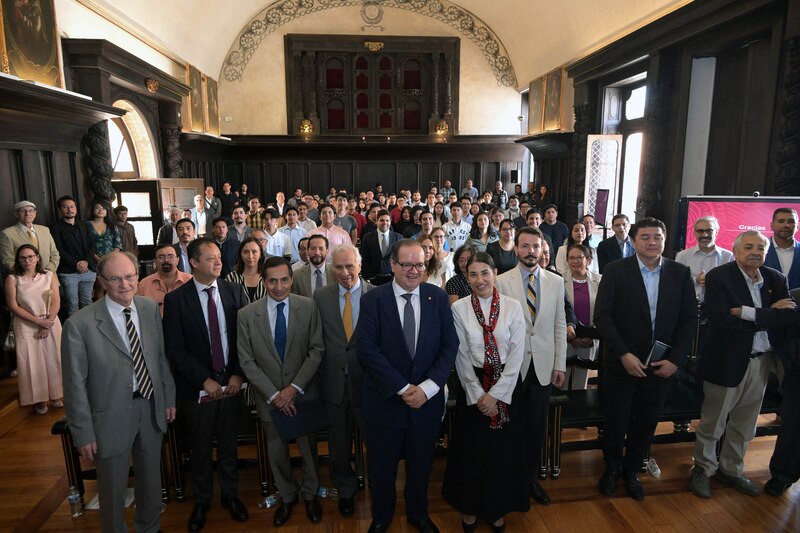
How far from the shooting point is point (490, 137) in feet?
60.6

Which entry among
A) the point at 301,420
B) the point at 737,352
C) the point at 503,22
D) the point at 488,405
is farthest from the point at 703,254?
the point at 503,22

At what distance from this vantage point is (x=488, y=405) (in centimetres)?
293

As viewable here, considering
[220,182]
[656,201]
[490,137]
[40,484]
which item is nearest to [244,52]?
[220,182]

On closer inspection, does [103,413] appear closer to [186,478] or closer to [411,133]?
[186,478]

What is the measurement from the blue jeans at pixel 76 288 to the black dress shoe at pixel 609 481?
623 centimetres

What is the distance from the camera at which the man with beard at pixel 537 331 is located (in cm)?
325

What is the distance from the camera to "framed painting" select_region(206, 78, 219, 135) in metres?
15.9

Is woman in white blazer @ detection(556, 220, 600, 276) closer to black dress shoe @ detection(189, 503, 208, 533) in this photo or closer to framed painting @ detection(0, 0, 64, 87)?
black dress shoe @ detection(189, 503, 208, 533)

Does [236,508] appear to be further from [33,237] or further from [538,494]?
[33,237]

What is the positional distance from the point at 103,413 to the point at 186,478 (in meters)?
1.46

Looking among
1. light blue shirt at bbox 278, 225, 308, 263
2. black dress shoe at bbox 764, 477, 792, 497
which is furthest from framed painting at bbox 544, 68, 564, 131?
black dress shoe at bbox 764, 477, 792, 497

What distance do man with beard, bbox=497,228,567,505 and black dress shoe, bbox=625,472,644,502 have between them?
636 millimetres

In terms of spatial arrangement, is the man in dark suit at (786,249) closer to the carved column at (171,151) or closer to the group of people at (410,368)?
the group of people at (410,368)

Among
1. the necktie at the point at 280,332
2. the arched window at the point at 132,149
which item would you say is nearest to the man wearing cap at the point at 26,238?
the necktie at the point at 280,332
